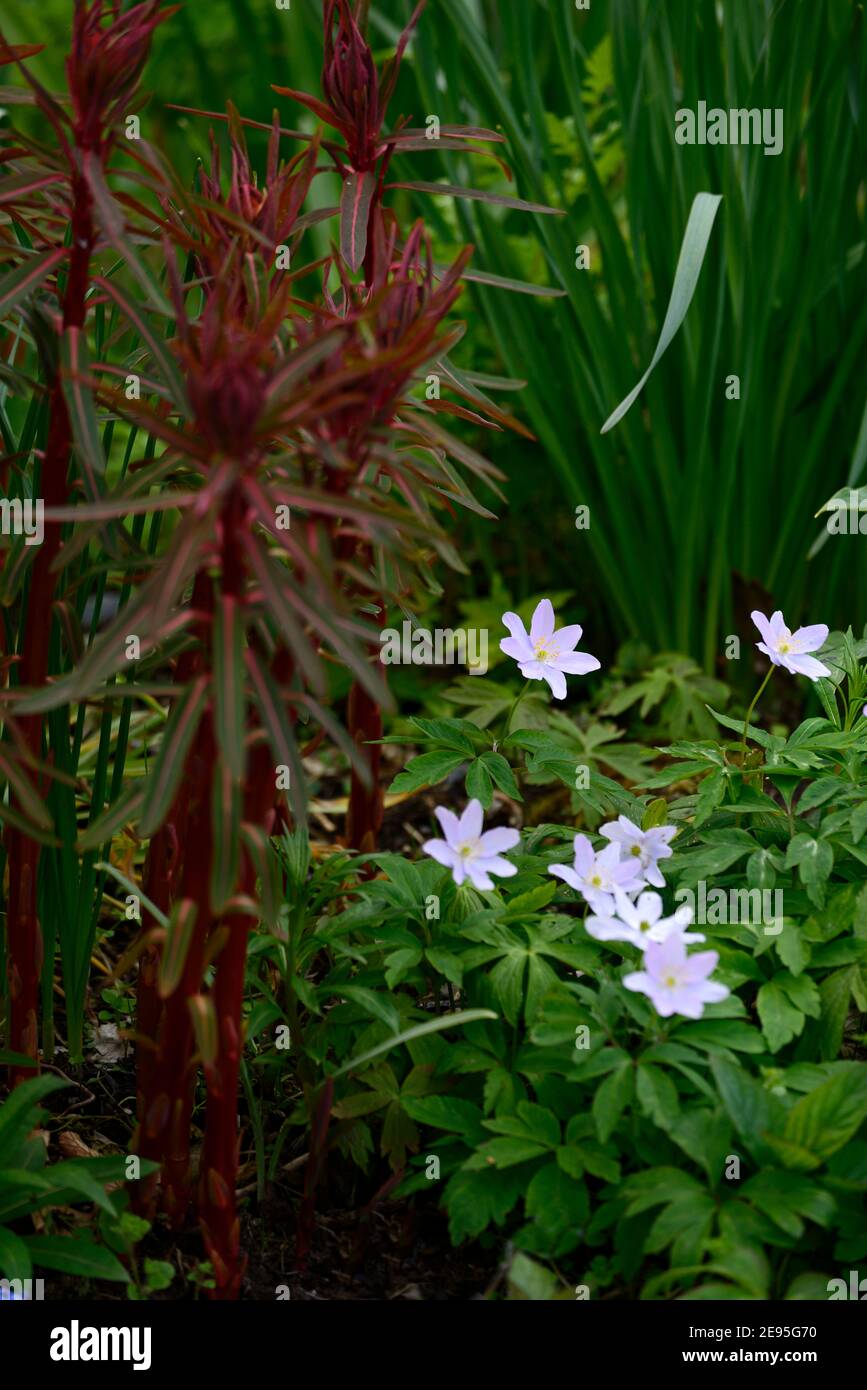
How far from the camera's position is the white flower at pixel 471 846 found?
1373 millimetres

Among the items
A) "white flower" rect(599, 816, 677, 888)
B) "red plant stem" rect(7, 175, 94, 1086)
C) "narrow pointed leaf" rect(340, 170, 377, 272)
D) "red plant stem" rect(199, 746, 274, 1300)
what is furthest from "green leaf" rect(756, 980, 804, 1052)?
"narrow pointed leaf" rect(340, 170, 377, 272)

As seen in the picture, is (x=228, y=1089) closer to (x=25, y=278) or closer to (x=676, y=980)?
(x=676, y=980)

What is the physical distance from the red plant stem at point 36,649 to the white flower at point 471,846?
43 cm

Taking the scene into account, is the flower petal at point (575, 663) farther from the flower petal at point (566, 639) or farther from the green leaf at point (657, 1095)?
the green leaf at point (657, 1095)

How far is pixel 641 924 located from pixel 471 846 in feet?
0.64

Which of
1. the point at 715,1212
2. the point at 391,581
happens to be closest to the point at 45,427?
the point at 391,581

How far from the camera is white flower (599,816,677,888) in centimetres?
148

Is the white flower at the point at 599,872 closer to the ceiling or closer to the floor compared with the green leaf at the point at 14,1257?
closer to the ceiling

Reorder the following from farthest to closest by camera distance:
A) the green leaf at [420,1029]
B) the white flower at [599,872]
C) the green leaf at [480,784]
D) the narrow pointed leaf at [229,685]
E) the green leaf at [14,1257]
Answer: the green leaf at [480,784] → the white flower at [599,872] → the green leaf at [420,1029] → the green leaf at [14,1257] → the narrow pointed leaf at [229,685]

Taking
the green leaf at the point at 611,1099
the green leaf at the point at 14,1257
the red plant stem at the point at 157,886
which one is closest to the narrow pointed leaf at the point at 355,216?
the red plant stem at the point at 157,886

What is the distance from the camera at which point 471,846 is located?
1.39 m

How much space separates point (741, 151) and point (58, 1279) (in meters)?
1.97

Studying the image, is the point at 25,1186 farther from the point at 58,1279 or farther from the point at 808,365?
the point at 808,365

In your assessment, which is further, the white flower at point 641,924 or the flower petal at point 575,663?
the flower petal at point 575,663
